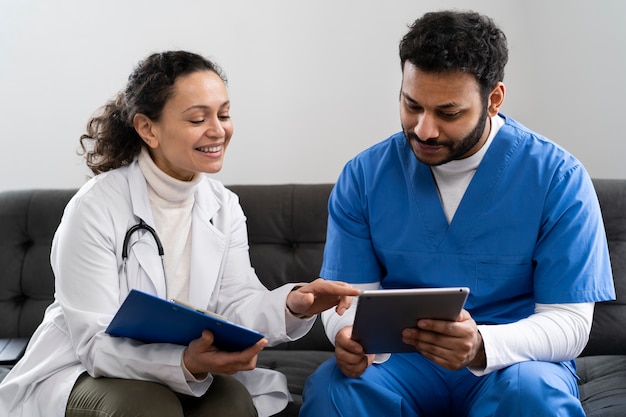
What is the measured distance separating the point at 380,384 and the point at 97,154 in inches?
35.5

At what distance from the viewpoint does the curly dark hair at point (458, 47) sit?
171 cm

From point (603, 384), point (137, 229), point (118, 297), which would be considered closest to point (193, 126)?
point (137, 229)

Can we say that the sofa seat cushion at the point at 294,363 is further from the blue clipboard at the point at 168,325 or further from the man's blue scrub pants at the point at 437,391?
the blue clipboard at the point at 168,325

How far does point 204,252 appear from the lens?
1.92 meters

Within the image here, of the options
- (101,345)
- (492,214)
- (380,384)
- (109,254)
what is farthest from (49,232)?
(492,214)

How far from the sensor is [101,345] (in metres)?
1.64

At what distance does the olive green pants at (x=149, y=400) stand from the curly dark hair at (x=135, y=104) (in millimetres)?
559

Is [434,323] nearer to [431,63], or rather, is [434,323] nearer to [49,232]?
[431,63]

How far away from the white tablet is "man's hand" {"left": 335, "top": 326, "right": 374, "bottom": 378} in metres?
0.02

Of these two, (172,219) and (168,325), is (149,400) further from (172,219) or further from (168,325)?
(172,219)

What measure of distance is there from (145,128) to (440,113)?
706 millimetres

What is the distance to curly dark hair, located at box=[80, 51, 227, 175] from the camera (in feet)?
6.16

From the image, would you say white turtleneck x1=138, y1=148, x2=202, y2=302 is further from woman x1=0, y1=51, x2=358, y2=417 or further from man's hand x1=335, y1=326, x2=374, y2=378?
man's hand x1=335, y1=326, x2=374, y2=378

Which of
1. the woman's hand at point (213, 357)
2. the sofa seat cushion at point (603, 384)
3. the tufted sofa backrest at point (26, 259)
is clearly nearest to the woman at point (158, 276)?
the woman's hand at point (213, 357)
